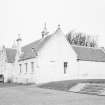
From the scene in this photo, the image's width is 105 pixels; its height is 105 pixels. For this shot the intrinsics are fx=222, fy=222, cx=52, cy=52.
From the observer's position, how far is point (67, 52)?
33938mm

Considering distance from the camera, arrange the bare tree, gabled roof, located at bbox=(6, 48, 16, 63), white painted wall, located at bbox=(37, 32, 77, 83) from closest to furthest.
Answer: white painted wall, located at bbox=(37, 32, 77, 83) < gabled roof, located at bbox=(6, 48, 16, 63) < the bare tree

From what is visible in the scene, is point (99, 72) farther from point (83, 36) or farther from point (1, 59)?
point (83, 36)

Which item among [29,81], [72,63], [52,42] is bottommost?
[29,81]

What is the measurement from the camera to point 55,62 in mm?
32844

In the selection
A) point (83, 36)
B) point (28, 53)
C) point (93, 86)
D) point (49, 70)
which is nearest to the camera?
point (93, 86)

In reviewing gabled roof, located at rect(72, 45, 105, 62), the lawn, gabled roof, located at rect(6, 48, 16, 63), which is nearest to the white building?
gabled roof, located at rect(72, 45, 105, 62)

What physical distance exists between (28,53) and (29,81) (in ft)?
14.9

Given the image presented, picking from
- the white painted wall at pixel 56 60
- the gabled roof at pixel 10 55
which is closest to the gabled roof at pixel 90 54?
the white painted wall at pixel 56 60

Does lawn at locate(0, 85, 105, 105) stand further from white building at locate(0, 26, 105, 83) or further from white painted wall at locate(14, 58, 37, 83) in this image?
white painted wall at locate(14, 58, 37, 83)

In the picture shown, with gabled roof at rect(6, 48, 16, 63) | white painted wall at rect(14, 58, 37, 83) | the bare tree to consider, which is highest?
the bare tree

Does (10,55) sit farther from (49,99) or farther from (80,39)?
(80,39)

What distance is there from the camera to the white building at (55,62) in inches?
1252

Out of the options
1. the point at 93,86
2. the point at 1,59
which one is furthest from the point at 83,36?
the point at 93,86

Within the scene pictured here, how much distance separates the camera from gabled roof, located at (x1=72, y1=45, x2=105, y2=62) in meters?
36.0
